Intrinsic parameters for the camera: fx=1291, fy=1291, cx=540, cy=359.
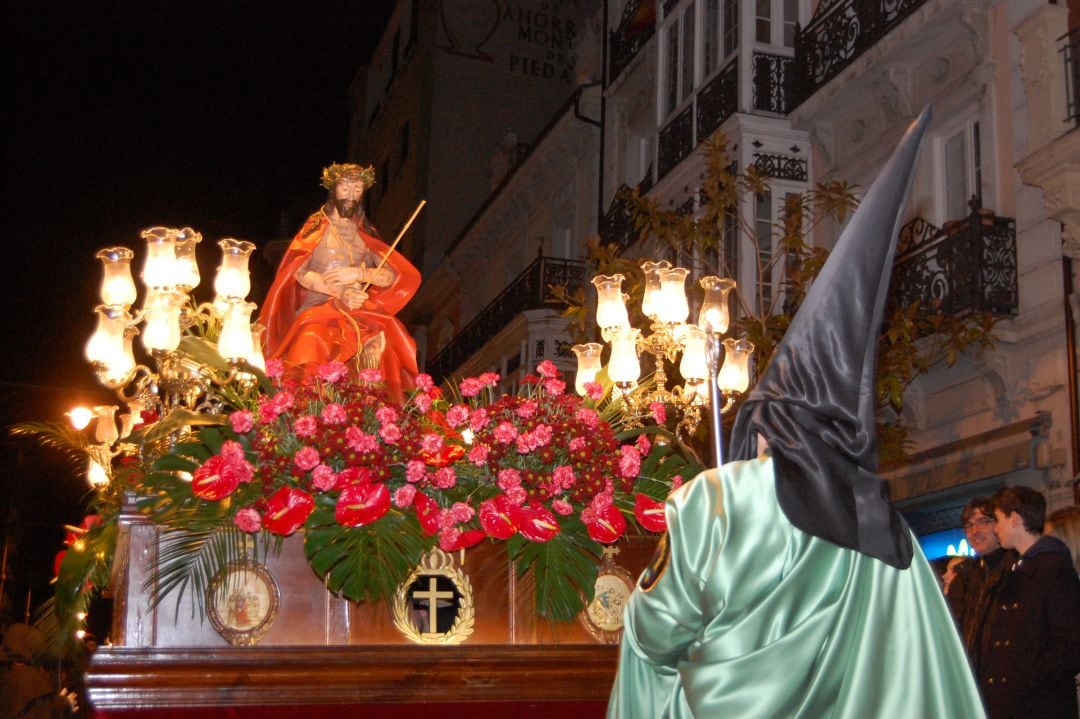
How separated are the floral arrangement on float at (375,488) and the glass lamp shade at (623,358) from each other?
1.22 meters

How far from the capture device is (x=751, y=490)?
3.42 metres

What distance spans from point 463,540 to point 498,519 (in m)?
0.16

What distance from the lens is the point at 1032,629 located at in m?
5.15

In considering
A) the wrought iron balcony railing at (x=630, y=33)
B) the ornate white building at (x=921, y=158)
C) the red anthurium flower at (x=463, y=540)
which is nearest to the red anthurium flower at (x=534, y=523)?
the red anthurium flower at (x=463, y=540)

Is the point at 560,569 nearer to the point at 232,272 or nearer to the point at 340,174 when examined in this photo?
the point at 232,272

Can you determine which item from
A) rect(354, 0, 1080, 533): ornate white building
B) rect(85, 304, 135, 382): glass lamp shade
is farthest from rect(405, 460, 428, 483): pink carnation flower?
rect(354, 0, 1080, 533): ornate white building

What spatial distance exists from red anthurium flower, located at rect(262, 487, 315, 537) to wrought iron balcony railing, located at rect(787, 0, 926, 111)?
438 inches

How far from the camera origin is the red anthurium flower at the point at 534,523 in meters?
4.95

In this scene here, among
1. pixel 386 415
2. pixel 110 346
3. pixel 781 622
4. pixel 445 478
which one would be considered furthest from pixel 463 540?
pixel 110 346

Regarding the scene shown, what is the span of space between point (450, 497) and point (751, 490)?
6.37 ft

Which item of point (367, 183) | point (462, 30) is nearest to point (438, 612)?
point (367, 183)

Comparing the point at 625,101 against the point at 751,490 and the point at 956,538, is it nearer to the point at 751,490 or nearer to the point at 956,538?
the point at 956,538

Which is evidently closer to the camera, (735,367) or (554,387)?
(554,387)

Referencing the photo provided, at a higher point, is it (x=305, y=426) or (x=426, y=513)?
(x=305, y=426)
